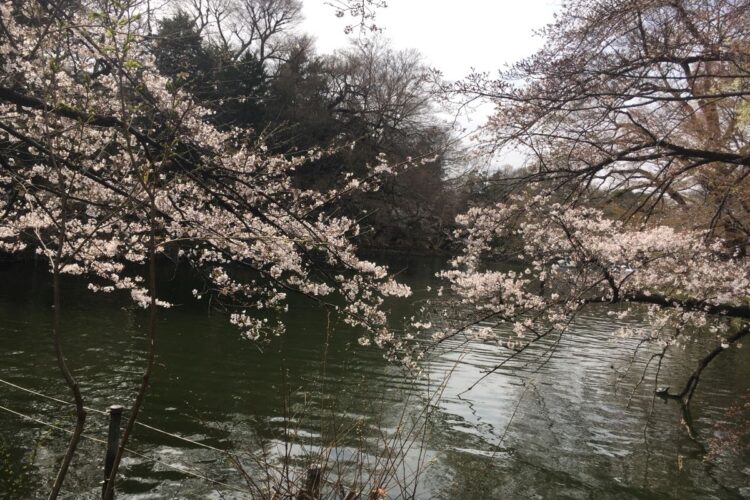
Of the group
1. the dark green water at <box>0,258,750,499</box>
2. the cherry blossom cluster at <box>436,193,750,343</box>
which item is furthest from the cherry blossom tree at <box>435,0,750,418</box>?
the dark green water at <box>0,258,750,499</box>

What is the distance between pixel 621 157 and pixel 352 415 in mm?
4950

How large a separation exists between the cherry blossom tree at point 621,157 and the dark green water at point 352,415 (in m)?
1.43

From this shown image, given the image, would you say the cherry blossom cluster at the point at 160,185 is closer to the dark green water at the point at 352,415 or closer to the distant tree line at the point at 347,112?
the dark green water at the point at 352,415

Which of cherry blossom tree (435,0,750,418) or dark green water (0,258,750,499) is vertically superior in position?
cherry blossom tree (435,0,750,418)

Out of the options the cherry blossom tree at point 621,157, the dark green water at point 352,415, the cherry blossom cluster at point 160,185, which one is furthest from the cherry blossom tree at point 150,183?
the cherry blossom tree at point 621,157

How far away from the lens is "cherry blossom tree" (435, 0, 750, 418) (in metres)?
5.48

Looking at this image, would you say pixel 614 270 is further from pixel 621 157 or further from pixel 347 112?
pixel 347 112

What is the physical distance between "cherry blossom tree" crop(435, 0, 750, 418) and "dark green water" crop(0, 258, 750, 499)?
1.43 metres

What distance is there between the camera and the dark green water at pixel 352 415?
5984 mm

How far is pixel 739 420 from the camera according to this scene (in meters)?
9.09

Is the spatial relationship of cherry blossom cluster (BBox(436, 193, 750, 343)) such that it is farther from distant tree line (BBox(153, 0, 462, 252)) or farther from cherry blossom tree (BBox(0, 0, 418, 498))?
distant tree line (BBox(153, 0, 462, 252))

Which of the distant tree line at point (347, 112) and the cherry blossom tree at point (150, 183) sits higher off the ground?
the distant tree line at point (347, 112)

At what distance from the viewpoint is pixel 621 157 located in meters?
6.18

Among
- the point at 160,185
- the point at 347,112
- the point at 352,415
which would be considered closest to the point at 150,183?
the point at 160,185
